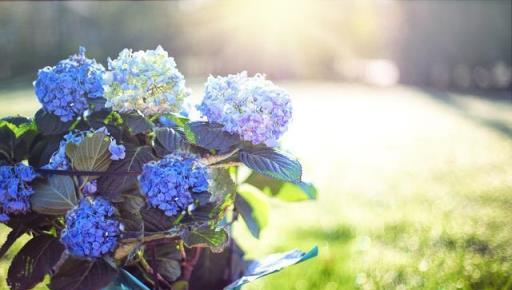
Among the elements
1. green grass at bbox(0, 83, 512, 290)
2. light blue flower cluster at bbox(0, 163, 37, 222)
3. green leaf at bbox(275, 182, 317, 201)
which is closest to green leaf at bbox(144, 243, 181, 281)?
light blue flower cluster at bbox(0, 163, 37, 222)

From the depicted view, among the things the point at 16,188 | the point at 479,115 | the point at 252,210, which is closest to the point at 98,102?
the point at 16,188

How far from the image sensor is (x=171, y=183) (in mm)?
1228

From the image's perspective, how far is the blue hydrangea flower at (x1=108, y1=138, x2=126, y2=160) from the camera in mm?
1335

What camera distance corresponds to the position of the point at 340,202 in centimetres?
396

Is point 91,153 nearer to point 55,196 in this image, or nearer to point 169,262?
point 55,196

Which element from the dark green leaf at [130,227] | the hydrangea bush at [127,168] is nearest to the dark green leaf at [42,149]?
the hydrangea bush at [127,168]

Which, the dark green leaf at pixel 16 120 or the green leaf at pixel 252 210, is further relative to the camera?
the green leaf at pixel 252 210

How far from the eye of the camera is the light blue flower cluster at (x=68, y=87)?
142cm

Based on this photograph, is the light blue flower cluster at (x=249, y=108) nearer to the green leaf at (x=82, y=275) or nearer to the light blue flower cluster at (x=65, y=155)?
the light blue flower cluster at (x=65, y=155)

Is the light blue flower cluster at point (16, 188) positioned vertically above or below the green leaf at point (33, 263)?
above

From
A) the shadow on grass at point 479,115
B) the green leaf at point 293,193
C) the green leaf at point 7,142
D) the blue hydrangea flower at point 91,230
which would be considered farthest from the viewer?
the shadow on grass at point 479,115

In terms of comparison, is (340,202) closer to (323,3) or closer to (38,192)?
(38,192)

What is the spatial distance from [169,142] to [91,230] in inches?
10.3

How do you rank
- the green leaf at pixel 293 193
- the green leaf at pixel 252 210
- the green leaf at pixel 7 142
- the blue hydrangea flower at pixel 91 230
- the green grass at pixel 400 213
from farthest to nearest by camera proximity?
the green grass at pixel 400 213, the green leaf at pixel 293 193, the green leaf at pixel 252 210, the green leaf at pixel 7 142, the blue hydrangea flower at pixel 91 230
